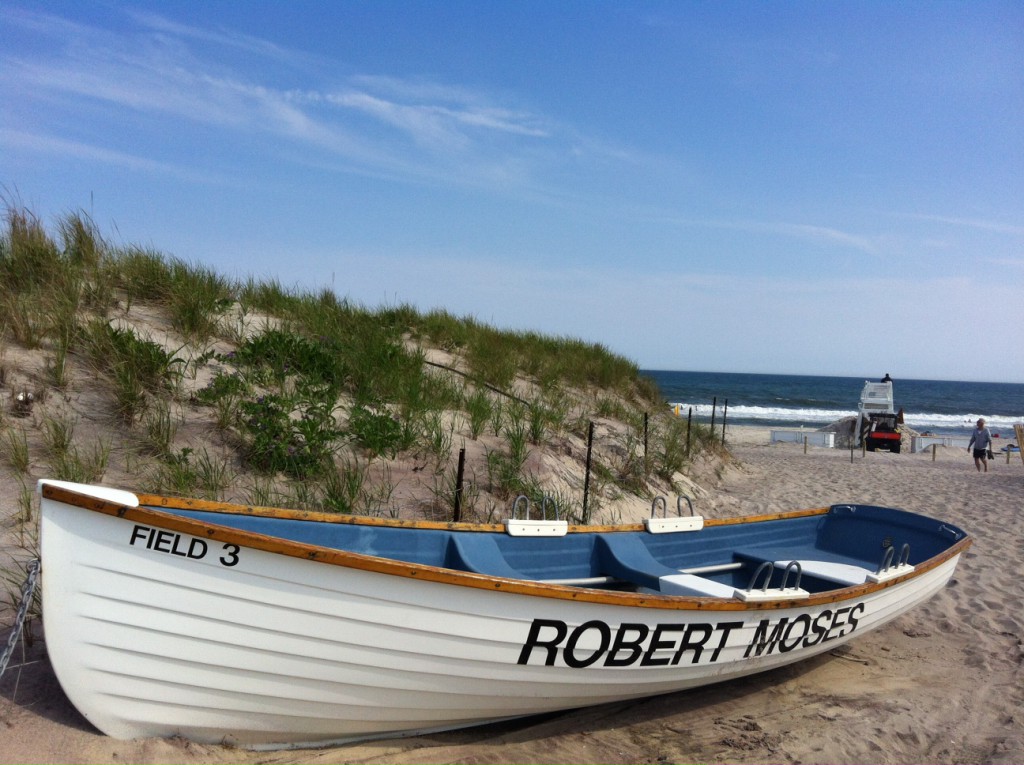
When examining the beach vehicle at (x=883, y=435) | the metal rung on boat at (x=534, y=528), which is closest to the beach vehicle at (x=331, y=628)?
the metal rung on boat at (x=534, y=528)

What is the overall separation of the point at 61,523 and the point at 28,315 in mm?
5055

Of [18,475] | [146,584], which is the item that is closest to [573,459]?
[18,475]

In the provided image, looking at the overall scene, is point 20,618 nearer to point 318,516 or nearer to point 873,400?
point 318,516

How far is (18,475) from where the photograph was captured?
17.0 ft

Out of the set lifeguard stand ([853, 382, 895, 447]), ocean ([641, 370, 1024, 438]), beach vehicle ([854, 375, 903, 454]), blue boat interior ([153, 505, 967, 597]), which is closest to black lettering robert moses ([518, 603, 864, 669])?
blue boat interior ([153, 505, 967, 597])

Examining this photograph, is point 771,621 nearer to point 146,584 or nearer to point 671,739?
point 671,739

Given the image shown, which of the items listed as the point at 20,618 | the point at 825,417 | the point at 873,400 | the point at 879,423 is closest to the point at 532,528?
the point at 20,618

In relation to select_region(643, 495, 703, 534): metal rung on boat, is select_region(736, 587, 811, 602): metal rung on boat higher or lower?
lower

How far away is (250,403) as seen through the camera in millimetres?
6430

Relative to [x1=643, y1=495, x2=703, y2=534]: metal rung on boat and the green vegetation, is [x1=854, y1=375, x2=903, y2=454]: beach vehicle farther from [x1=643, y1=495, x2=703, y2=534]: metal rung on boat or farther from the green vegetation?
[x1=643, y1=495, x2=703, y2=534]: metal rung on boat

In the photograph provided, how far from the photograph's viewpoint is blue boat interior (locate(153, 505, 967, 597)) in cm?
414

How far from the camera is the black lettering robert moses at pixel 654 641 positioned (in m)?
3.43

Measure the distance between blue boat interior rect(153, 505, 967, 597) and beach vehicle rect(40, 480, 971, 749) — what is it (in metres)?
0.02

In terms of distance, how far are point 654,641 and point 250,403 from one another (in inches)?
169
